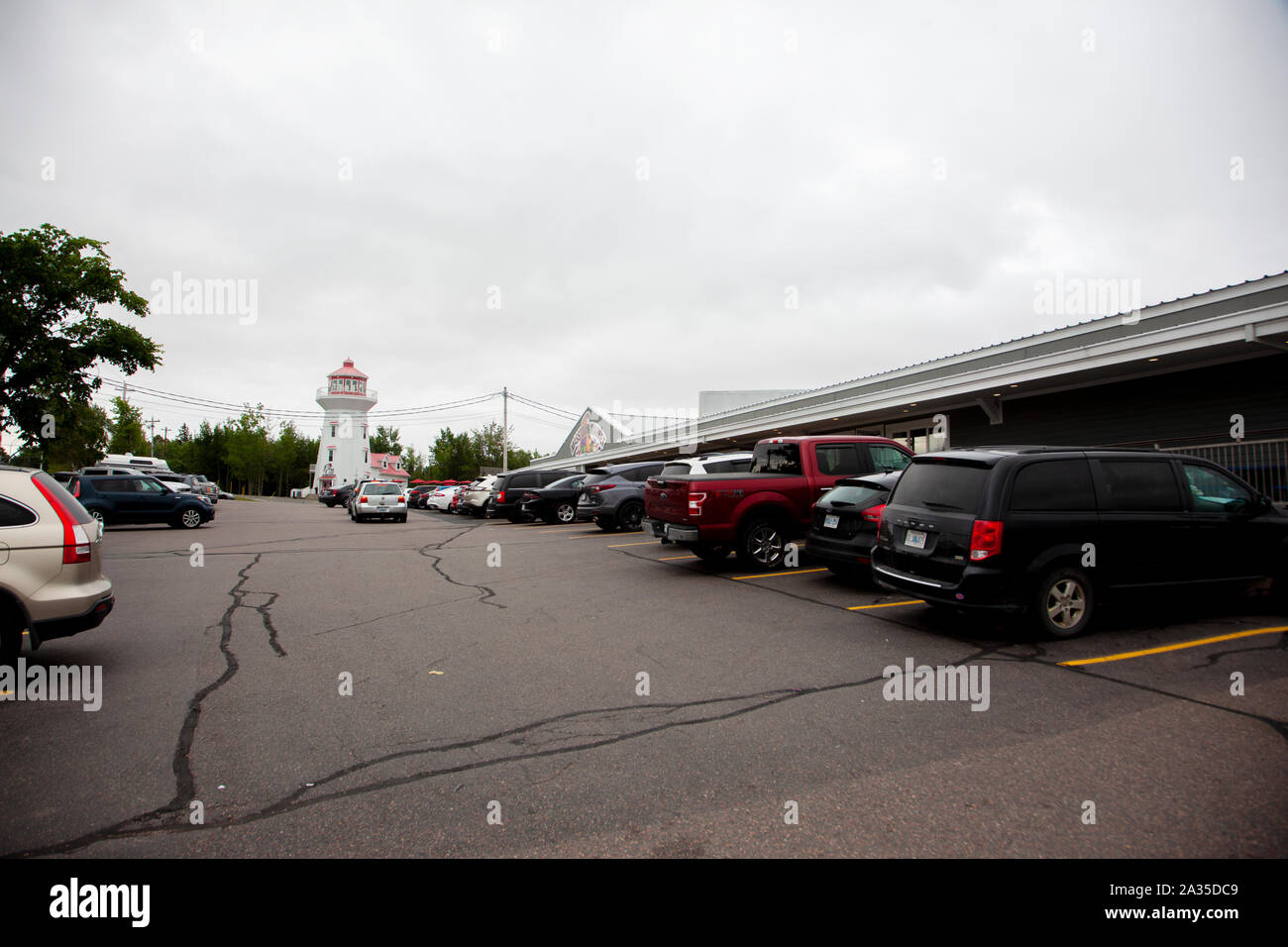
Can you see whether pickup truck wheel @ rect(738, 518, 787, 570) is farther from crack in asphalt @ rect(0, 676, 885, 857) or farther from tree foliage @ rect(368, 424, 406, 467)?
tree foliage @ rect(368, 424, 406, 467)

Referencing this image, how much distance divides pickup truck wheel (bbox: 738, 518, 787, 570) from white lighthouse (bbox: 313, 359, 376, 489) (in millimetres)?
79489

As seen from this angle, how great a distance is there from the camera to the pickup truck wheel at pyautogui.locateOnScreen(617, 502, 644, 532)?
56.4ft

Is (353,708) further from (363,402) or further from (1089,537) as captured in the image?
(363,402)

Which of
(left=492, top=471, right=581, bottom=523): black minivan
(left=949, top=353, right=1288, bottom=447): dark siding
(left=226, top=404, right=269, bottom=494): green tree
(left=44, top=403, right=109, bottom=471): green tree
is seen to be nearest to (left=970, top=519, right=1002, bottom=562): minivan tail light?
(left=949, top=353, right=1288, bottom=447): dark siding

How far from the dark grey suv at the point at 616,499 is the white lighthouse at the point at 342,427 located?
71622mm

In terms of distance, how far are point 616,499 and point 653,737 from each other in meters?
13.1

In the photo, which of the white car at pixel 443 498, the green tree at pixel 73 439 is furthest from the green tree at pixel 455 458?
the white car at pixel 443 498

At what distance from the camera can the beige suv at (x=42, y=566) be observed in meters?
5.04

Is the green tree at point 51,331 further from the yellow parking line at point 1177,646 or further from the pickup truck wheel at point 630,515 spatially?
the yellow parking line at point 1177,646

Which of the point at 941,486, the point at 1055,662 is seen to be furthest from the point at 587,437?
the point at 1055,662

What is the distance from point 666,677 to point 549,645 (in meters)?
1.46
